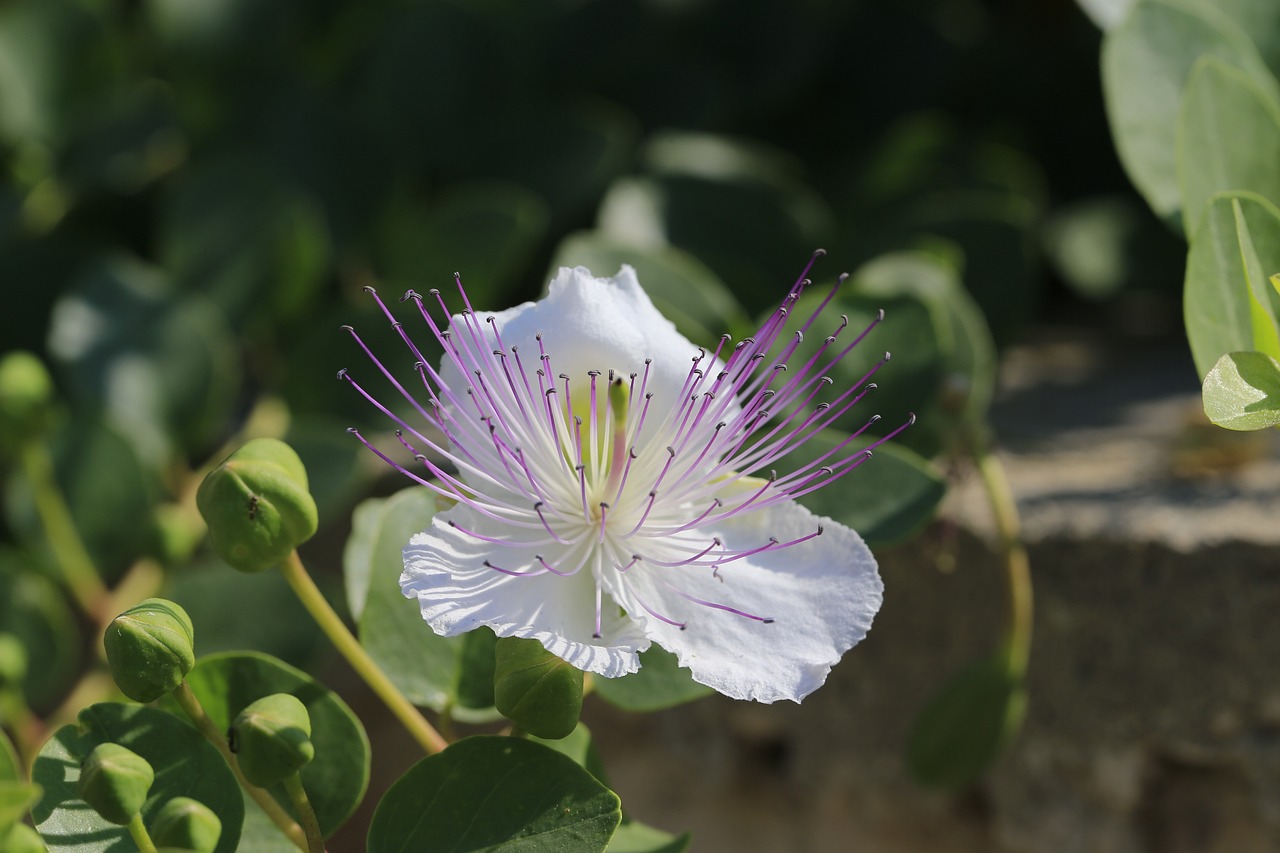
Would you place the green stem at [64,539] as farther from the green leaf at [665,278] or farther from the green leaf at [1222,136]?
the green leaf at [1222,136]

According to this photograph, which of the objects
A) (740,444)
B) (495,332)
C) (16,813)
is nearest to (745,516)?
(740,444)

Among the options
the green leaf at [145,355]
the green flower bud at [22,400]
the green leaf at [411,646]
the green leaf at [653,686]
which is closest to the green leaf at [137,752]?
the green leaf at [411,646]

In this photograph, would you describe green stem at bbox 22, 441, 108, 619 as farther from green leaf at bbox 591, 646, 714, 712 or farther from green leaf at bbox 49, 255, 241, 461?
green leaf at bbox 591, 646, 714, 712

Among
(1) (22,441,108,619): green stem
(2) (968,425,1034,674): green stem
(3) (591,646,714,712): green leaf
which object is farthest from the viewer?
(1) (22,441,108,619): green stem

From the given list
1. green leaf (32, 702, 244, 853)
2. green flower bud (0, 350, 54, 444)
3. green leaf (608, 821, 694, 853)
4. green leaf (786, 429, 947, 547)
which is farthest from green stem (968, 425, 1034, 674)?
green flower bud (0, 350, 54, 444)

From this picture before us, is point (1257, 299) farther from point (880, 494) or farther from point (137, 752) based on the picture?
point (137, 752)

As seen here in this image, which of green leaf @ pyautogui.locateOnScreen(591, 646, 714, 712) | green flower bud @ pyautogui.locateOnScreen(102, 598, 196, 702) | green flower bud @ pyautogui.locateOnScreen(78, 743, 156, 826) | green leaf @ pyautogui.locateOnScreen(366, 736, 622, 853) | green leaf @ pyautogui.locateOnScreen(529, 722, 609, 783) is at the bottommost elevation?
green leaf @ pyautogui.locateOnScreen(529, 722, 609, 783)

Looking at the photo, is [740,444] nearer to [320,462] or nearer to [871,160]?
[320,462]
